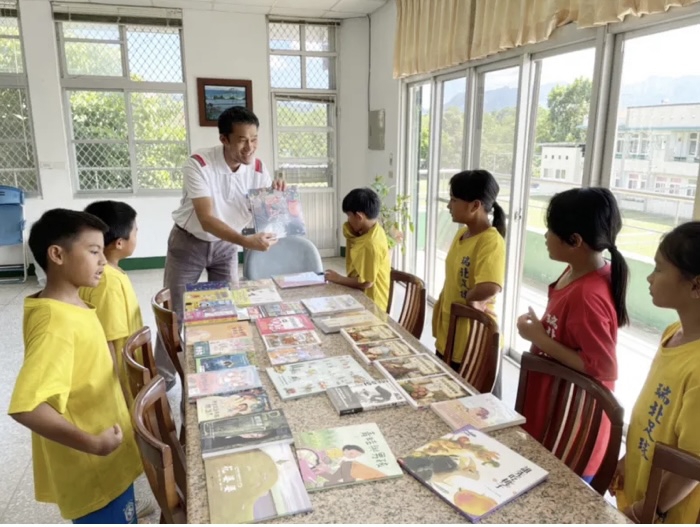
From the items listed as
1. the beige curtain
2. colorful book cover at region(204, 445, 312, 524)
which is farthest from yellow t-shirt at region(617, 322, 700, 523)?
the beige curtain

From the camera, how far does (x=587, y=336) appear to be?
127 cm

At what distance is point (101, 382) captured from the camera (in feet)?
4.32

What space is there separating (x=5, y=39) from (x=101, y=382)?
5134 mm

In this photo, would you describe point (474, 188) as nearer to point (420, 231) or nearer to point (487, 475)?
point (487, 475)

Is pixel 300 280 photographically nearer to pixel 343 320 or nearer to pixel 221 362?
pixel 343 320

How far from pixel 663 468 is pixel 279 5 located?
17.3ft

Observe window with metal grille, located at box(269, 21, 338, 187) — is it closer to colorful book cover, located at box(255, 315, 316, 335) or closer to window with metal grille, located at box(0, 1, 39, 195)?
window with metal grille, located at box(0, 1, 39, 195)

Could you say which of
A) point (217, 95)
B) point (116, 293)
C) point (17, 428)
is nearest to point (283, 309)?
point (116, 293)

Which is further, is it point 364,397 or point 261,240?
point 261,240

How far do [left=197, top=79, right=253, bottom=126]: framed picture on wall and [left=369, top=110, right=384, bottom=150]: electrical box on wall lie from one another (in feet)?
4.64

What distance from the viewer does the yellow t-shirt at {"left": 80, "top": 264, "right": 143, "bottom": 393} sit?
5.22ft

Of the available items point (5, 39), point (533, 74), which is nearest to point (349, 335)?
point (533, 74)

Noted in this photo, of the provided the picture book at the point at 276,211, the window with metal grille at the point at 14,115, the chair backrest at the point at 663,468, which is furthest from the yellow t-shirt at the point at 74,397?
the window with metal grille at the point at 14,115

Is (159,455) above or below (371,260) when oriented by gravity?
below
